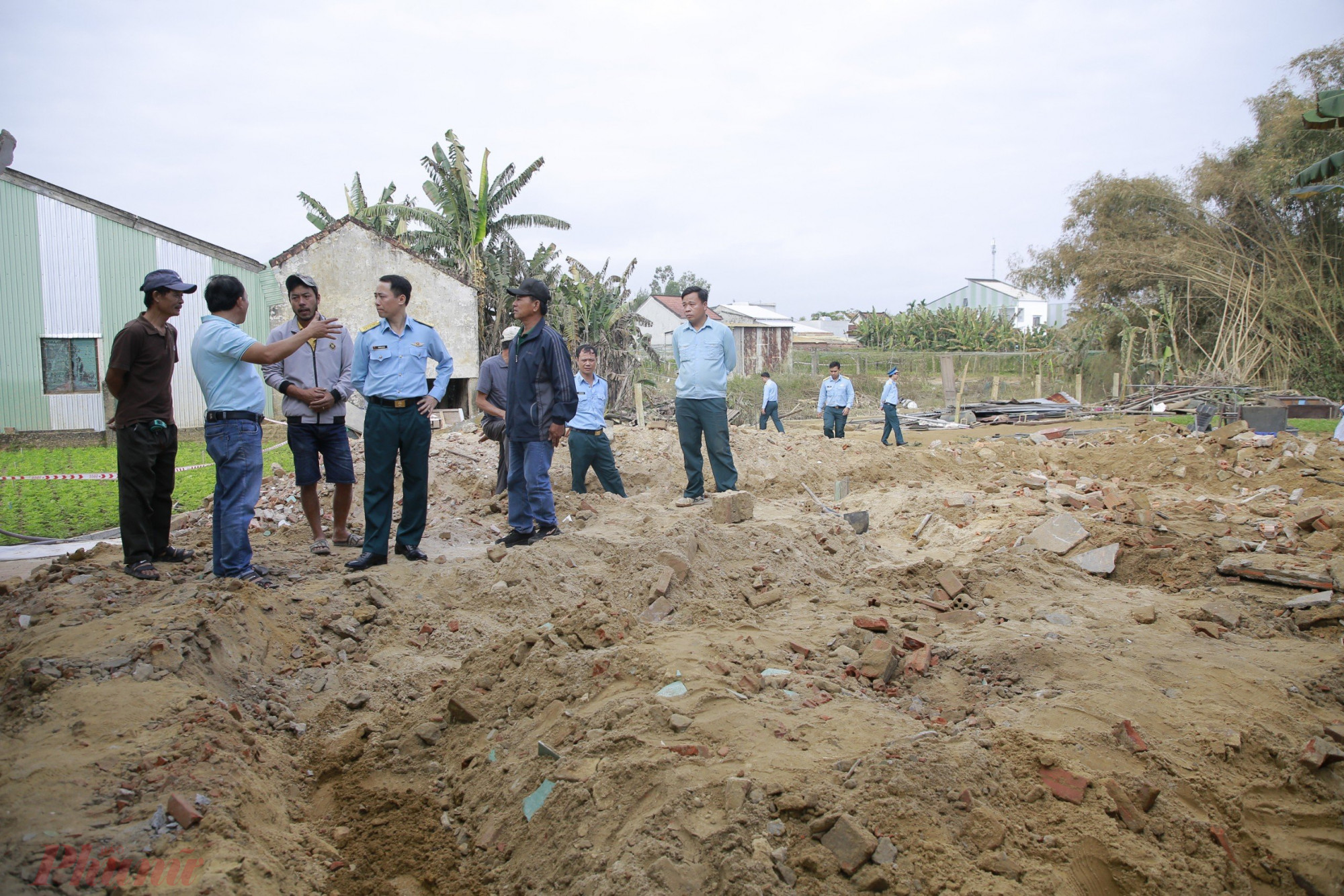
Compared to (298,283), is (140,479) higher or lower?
lower

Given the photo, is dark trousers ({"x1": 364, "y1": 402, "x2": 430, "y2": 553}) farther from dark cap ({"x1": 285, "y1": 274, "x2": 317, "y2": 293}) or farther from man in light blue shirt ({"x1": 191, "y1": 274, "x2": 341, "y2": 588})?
dark cap ({"x1": 285, "y1": 274, "x2": 317, "y2": 293})

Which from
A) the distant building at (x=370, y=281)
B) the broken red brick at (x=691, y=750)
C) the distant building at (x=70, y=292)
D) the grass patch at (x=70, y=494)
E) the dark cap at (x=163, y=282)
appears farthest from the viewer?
the distant building at (x=370, y=281)

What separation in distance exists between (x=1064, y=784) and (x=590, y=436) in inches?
211

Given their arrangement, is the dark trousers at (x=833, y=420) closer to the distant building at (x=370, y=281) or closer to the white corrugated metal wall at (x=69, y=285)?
the distant building at (x=370, y=281)

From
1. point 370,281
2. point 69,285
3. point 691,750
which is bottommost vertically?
point 691,750

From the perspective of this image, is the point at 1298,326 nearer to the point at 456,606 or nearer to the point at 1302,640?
the point at 1302,640

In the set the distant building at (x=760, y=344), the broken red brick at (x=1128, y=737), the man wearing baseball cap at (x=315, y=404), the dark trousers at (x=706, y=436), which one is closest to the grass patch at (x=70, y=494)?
the man wearing baseball cap at (x=315, y=404)

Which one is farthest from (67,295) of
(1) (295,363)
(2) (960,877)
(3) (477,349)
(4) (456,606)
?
(2) (960,877)

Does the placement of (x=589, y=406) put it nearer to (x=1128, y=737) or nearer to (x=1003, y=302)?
(x=1128, y=737)

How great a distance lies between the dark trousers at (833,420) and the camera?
14.4 metres

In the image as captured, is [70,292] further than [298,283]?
Yes

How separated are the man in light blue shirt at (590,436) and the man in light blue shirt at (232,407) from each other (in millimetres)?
2908

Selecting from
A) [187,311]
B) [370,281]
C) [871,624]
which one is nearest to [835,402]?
[871,624]

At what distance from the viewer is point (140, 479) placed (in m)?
4.85
